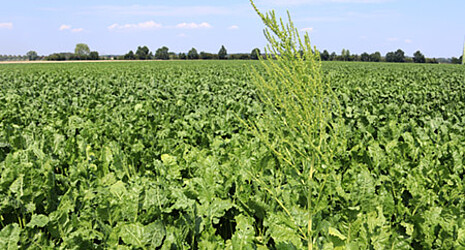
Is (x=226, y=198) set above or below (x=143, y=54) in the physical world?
below

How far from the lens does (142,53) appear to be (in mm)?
104125

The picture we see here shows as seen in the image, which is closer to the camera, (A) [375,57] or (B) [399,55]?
(A) [375,57]

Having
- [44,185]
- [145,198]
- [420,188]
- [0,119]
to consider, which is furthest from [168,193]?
[0,119]

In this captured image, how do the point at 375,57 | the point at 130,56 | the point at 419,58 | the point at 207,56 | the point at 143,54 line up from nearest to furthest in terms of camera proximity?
the point at 419,58 < the point at 375,57 < the point at 207,56 < the point at 130,56 < the point at 143,54

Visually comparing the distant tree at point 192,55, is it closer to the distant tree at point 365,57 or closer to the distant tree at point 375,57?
the distant tree at point 365,57

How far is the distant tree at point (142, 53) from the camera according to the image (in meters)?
97.4

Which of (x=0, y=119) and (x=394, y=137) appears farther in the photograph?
(x=0, y=119)

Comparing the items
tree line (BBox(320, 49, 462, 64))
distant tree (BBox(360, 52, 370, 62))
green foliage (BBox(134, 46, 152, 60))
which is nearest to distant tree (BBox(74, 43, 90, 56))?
green foliage (BBox(134, 46, 152, 60))

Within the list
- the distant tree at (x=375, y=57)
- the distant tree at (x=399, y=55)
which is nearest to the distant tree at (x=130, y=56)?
the distant tree at (x=375, y=57)

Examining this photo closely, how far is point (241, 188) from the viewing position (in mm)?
3213

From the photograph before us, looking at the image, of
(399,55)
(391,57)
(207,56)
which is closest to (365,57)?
(391,57)

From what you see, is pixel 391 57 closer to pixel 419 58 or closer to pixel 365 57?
pixel 365 57

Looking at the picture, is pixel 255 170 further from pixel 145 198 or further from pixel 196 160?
pixel 145 198

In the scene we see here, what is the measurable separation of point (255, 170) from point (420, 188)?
167 centimetres
